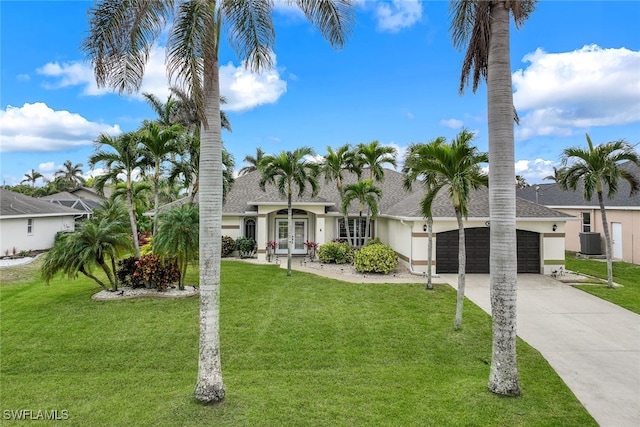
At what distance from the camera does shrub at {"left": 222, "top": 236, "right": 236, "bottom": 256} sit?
21.5 metres

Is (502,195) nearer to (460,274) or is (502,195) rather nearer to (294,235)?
(460,274)

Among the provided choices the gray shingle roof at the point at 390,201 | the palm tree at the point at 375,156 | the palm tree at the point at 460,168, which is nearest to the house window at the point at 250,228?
the gray shingle roof at the point at 390,201

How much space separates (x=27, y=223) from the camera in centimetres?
2306

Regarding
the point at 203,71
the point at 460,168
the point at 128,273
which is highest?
the point at 203,71

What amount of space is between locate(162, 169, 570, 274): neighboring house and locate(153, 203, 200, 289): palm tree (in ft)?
27.2

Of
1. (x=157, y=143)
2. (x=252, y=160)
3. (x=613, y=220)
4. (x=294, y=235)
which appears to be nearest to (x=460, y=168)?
(x=157, y=143)

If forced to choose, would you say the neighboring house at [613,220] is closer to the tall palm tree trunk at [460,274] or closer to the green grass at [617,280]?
the green grass at [617,280]

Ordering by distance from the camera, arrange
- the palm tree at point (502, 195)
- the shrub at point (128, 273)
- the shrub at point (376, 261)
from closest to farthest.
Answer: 1. the palm tree at point (502, 195)
2. the shrub at point (128, 273)
3. the shrub at point (376, 261)

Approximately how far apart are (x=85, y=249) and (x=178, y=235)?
308 centimetres

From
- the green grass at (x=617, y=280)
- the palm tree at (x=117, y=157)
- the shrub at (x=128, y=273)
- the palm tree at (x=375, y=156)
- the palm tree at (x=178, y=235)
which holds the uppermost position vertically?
the palm tree at (x=375, y=156)

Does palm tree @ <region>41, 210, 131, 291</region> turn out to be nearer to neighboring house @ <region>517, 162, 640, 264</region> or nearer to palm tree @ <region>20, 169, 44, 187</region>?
neighboring house @ <region>517, 162, 640, 264</region>

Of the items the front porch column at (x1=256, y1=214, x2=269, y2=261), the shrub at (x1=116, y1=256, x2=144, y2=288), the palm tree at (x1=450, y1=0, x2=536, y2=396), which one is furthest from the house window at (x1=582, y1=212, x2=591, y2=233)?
the shrub at (x1=116, y1=256, x2=144, y2=288)

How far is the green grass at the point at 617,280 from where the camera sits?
39.8 ft

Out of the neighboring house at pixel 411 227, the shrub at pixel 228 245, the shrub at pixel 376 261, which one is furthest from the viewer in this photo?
the shrub at pixel 228 245
